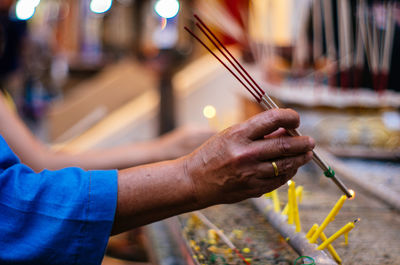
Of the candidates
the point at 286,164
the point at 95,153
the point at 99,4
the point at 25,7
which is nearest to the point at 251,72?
the point at 99,4

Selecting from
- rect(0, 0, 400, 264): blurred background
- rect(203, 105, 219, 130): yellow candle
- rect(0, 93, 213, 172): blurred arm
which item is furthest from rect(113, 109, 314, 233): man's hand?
rect(203, 105, 219, 130): yellow candle

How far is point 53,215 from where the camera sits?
0.64 metres

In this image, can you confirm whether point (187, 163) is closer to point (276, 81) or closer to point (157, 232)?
point (157, 232)

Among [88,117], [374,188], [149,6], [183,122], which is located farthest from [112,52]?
[374,188]

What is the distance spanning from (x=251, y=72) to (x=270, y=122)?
1.78m

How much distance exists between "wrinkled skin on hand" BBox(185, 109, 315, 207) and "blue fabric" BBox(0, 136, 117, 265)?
0.14 metres

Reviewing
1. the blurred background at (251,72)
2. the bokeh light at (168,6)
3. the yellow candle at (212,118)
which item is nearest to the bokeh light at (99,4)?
the blurred background at (251,72)

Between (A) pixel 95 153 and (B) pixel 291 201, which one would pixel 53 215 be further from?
(A) pixel 95 153

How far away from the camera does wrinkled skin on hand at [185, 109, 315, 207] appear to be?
622 mm

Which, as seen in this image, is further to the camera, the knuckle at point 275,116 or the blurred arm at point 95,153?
the blurred arm at point 95,153

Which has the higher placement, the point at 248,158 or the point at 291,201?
the point at 248,158

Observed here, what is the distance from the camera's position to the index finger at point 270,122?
61 centimetres

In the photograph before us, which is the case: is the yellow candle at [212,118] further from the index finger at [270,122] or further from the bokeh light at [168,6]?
the index finger at [270,122]

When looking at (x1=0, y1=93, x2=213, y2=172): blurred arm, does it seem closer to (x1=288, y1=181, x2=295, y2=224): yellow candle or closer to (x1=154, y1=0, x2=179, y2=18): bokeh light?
(x1=288, y1=181, x2=295, y2=224): yellow candle
